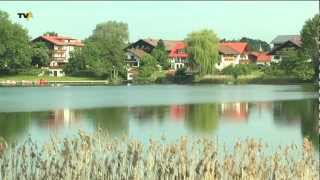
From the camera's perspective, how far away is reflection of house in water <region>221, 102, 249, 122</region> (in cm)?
2837

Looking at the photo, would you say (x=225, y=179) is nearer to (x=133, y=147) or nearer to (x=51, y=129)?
(x=133, y=147)

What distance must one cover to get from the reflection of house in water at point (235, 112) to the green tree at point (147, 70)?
163 feet

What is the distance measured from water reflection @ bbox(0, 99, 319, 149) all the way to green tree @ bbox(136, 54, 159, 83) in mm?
51491

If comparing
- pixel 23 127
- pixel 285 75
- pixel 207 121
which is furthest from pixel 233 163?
pixel 285 75

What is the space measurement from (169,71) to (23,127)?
67386 mm

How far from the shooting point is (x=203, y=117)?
93.0ft

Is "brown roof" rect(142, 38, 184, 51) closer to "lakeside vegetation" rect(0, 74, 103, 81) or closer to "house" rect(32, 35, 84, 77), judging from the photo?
"house" rect(32, 35, 84, 77)

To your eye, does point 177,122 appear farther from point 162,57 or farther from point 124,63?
point 162,57

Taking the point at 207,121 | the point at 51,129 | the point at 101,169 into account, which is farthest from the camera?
the point at 207,121

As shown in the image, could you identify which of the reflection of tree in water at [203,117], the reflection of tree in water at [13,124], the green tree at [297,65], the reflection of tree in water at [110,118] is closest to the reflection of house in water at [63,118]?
the reflection of tree in water at [110,118]

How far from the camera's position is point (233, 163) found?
26.6 feet

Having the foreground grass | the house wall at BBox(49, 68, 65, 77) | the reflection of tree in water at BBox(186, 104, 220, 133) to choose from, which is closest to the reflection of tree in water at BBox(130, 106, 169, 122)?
the reflection of tree in water at BBox(186, 104, 220, 133)

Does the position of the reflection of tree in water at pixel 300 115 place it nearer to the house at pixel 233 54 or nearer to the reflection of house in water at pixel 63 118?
the reflection of house in water at pixel 63 118

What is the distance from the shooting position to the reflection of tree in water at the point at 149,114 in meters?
27.6
